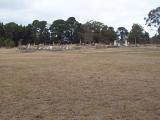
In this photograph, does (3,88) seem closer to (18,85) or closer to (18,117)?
(18,85)

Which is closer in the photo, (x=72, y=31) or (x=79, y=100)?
(x=79, y=100)

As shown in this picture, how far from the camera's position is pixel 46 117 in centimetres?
705

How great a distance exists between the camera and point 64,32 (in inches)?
4186

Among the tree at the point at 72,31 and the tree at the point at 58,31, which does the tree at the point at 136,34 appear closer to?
the tree at the point at 72,31

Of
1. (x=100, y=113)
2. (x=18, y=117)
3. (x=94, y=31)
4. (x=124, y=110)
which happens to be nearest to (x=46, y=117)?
(x=18, y=117)

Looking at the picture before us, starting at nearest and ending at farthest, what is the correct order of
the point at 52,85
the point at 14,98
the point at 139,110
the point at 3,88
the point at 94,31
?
the point at 139,110 < the point at 14,98 < the point at 3,88 < the point at 52,85 < the point at 94,31

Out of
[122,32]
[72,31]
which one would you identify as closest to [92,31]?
[72,31]

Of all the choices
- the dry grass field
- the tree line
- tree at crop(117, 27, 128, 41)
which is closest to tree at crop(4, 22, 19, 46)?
the tree line

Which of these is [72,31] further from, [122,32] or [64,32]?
[122,32]

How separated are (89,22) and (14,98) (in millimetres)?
95901

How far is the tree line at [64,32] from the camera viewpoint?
98312 millimetres

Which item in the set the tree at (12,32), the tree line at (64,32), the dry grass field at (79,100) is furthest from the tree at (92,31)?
the dry grass field at (79,100)

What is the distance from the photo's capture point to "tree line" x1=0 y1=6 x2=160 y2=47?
98312mm

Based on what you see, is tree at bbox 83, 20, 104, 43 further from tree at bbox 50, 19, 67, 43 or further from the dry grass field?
the dry grass field
